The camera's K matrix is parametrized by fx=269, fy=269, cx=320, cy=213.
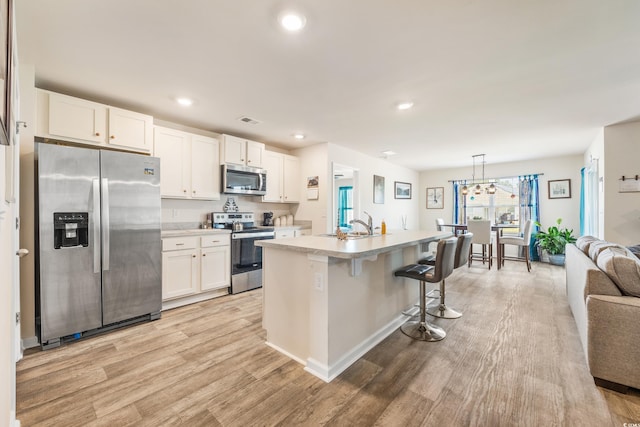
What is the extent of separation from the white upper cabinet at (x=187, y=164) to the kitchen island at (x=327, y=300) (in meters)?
1.90

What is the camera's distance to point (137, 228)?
9.07 ft

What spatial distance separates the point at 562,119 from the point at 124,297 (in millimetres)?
5609

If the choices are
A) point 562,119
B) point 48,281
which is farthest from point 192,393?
point 562,119

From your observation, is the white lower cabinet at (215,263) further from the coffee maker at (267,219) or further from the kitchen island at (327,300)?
the kitchen island at (327,300)

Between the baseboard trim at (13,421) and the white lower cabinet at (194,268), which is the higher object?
the white lower cabinet at (194,268)

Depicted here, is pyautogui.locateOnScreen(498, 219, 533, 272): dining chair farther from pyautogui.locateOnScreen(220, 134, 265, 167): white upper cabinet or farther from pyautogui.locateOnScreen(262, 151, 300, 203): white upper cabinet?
pyautogui.locateOnScreen(220, 134, 265, 167): white upper cabinet

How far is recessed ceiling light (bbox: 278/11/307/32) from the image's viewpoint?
1.68m

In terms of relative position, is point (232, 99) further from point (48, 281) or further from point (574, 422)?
point (574, 422)

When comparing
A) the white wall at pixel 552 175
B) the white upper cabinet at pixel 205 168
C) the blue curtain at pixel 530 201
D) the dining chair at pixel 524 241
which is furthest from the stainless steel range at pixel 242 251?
the blue curtain at pixel 530 201

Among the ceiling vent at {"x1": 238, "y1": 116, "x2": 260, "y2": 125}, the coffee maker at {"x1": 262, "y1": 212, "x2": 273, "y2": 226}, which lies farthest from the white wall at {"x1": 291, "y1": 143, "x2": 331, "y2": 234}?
the ceiling vent at {"x1": 238, "y1": 116, "x2": 260, "y2": 125}

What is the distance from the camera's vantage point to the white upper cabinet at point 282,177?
4.63 meters

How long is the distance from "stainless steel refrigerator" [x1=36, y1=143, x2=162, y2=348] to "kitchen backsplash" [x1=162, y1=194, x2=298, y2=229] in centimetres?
79

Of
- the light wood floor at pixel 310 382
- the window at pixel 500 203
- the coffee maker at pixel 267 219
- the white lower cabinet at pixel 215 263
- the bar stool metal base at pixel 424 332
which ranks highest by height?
the window at pixel 500 203

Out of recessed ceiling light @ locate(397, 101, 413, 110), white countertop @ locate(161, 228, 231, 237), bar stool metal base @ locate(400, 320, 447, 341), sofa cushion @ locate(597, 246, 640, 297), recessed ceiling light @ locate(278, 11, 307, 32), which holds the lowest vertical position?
bar stool metal base @ locate(400, 320, 447, 341)
